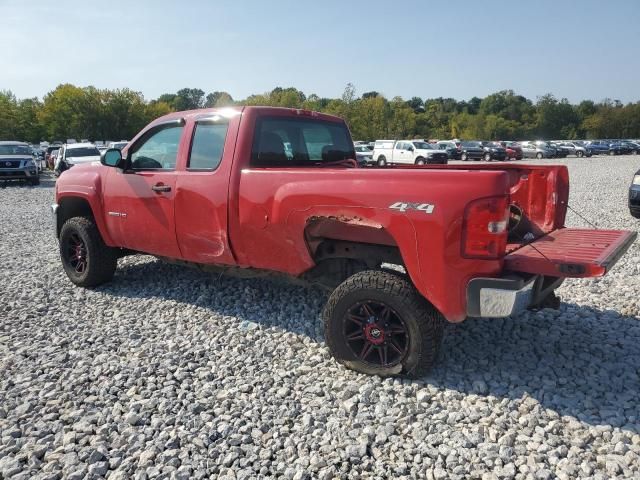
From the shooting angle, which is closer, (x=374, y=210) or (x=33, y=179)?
(x=374, y=210)

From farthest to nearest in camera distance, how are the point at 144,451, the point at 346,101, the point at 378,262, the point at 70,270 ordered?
the point at 346,101
the point at 70,270
the point at 378,262
the point at 144,451

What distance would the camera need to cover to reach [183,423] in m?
3.10

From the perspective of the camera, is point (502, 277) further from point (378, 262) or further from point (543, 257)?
point (378, 262)

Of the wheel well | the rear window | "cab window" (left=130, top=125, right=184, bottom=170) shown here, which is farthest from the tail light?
the wheel well

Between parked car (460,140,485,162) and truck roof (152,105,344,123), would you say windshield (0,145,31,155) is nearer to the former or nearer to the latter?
truck roof (152,105,344,123)

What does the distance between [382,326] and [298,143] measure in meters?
2.03

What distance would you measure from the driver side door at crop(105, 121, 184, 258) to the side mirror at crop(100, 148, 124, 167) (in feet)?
0.33

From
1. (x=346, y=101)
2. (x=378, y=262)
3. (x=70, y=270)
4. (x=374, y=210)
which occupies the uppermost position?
(x=346, y=101)

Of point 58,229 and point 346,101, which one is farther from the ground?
point 346,101

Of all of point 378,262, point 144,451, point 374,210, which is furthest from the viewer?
point 378,262

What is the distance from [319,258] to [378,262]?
0.47 m

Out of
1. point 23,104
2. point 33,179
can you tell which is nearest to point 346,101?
point 23,104

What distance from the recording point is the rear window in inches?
174

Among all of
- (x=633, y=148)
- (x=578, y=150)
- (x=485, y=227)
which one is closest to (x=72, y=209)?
(x=485, y=227)
